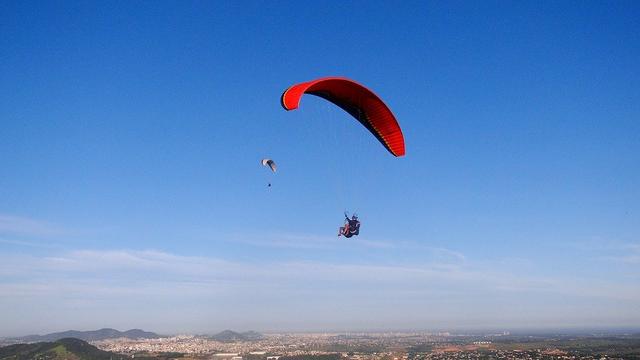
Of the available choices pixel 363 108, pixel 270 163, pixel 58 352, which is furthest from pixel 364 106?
pixel 58 352

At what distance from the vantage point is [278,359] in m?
98.4

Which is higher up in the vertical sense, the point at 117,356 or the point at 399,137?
the point at 399,137

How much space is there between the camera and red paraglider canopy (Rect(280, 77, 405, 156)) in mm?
21734

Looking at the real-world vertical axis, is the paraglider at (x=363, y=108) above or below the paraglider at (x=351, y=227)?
above

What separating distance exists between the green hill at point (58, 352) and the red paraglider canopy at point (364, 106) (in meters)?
86.8

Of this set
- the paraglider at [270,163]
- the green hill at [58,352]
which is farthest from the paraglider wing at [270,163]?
the green hill at [58,352]

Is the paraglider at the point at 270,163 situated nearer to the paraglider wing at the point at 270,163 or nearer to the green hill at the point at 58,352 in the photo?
the paraglider wing at the point at 270,163

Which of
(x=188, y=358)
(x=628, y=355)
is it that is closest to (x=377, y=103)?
(x=188, y=358)

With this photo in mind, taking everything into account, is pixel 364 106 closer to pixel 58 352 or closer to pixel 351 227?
pixel 351 227

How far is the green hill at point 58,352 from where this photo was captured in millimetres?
93438

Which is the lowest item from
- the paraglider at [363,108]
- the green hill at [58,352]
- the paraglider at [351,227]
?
the green hill at [58,352]

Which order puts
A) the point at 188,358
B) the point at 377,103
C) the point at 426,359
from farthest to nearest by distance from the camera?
the point at 426,359 → the point at 188,358 → the point at 377,103

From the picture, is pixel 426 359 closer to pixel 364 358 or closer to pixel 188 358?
pixel 364 358

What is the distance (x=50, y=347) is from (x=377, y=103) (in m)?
106
